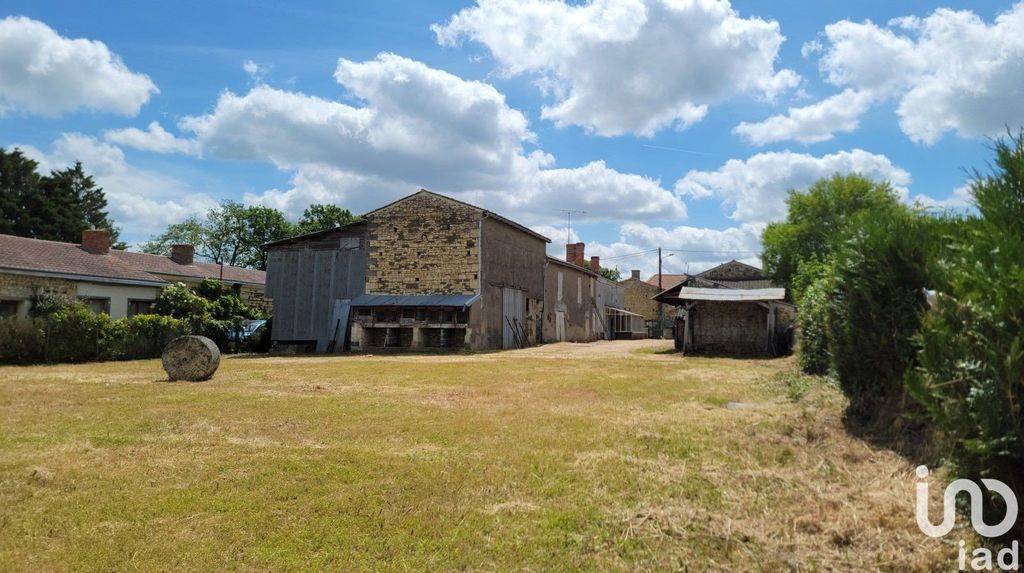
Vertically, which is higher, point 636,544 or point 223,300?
point 223,300

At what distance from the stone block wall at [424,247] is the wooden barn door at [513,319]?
304 centimetres

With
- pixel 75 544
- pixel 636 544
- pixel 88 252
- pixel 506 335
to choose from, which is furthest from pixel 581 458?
pixel 88 252

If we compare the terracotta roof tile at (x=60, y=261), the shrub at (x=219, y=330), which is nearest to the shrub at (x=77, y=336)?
the shrub at (x=219, y=330)

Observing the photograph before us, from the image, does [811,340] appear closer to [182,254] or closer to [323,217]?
[182,254]

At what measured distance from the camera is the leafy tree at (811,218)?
33.8m

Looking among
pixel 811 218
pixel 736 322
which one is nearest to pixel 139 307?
pixel 736 322

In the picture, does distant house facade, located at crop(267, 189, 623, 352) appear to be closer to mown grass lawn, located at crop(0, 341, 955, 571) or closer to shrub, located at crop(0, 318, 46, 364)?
shrub, located at crop(0, 318, 46, 364)

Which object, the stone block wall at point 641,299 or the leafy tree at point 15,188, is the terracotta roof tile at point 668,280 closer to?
the stone block wall at point 641,299

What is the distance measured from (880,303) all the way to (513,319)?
23.0 m

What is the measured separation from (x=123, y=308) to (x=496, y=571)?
2777cm

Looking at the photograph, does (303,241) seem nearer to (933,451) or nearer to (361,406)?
(361,406)

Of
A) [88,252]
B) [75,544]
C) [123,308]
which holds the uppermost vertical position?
[88,252]

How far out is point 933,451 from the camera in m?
5.22

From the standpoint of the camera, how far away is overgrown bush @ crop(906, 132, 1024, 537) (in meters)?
2.85
